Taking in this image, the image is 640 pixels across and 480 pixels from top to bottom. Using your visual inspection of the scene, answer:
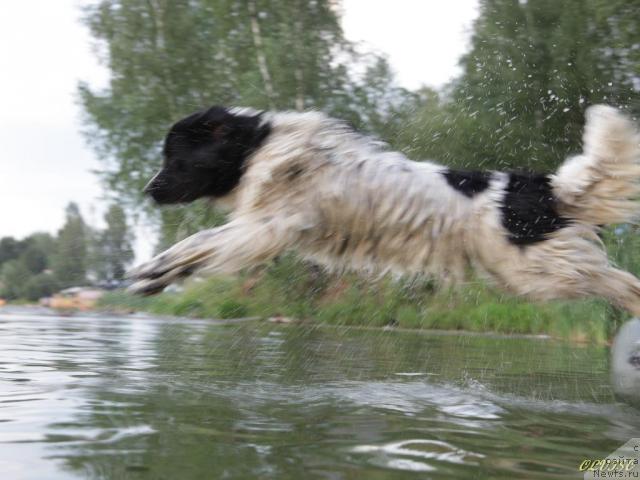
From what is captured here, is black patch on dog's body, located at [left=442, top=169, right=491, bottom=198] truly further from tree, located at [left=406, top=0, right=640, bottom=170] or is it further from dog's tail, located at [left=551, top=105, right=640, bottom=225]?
tree, located at [left=406, top=0, right=640, bottom=170]

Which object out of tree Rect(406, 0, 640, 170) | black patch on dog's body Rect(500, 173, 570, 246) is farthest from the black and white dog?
tree Rect(406, 0, 640, 170)

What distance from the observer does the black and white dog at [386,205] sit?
420 centimetres

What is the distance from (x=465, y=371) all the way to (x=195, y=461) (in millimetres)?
3820

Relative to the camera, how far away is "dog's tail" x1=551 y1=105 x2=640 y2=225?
412cm

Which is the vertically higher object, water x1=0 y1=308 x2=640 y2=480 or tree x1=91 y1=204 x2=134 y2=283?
tree x1=91 y1=204 x2=134 y2=283

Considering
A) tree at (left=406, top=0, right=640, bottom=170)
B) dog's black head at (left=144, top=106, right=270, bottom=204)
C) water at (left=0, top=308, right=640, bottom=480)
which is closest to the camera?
water at (left=0, top=308, right=640, bottom=480)

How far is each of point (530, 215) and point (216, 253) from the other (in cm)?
204

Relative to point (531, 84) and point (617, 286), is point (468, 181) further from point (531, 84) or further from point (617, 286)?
point (531, 84)

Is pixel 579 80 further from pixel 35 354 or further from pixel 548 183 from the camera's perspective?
pixel 35 354

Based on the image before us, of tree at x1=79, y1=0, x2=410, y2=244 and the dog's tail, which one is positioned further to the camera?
tree at x1=79, y1=0, x2=410, y2=244

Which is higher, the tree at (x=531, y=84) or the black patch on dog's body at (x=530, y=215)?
the tree at (x=531, y=84)

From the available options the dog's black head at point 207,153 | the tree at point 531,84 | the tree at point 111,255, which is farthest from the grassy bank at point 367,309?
the dog's black head at point 207,153

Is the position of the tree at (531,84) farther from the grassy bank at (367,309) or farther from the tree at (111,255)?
the tree at (111,255)

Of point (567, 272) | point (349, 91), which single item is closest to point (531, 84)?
point (349, 91)
